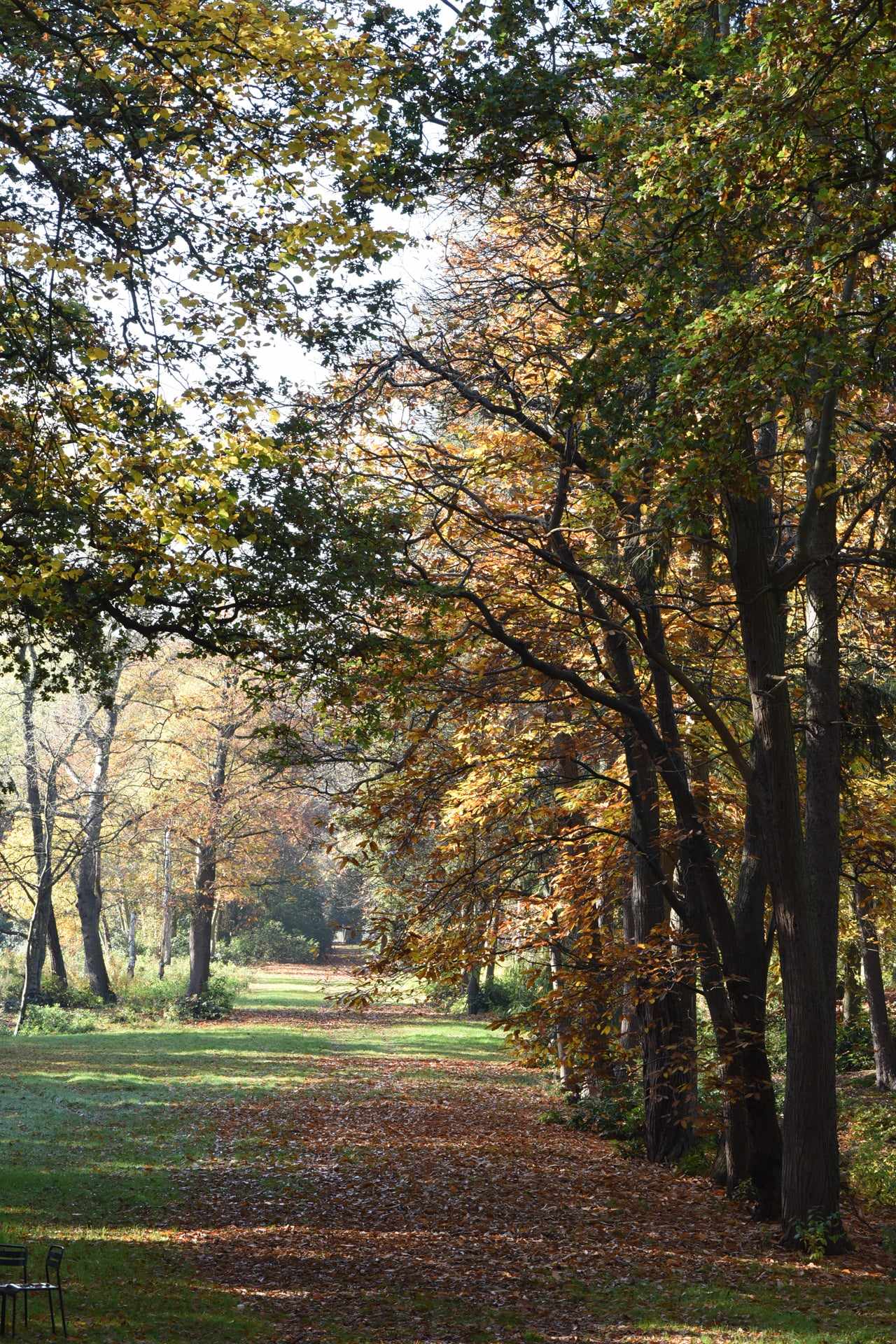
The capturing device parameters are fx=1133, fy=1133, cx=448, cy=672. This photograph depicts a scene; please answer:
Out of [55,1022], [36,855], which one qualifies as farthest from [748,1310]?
[55,1022]

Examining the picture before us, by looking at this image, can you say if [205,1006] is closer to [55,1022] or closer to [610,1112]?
[55,1022]

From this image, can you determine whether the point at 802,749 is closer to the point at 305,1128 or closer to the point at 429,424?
the point at 429,424

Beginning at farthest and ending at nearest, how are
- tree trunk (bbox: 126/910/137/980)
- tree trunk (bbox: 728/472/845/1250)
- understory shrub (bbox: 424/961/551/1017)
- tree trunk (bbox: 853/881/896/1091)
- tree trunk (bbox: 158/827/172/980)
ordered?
tree trunk (bbox: 126/910/137/980)
tree trunk (bbox: 158/827/172/980)
understory shrub (bbox: 424/961/551/1017)
tree trunk (bbox: 853/881/896/1091)
tree trunk (bbox: 728/472/845/1250)

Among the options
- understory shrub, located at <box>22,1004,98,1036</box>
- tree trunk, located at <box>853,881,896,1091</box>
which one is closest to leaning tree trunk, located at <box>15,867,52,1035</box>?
understory shrub, located at <box>22,1004,98,1036</box>

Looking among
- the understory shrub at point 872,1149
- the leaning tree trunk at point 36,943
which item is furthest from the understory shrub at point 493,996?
the understory shrub at point 872,1149

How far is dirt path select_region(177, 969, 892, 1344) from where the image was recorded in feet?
28.0

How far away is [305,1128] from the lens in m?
17.3

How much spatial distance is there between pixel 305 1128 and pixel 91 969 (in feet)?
65.4

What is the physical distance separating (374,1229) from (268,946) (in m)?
49.5

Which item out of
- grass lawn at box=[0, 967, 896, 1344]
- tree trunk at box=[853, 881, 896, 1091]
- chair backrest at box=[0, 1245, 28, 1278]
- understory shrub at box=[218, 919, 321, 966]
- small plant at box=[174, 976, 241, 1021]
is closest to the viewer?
chair backrest at box=[0, 1245, 28, 1278]

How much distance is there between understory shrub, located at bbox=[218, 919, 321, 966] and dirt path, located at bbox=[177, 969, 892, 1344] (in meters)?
38.9

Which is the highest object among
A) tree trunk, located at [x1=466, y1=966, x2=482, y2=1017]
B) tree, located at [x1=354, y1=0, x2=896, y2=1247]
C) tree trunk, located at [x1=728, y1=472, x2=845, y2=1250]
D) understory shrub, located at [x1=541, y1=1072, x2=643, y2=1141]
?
tree, located at [x1=354, y1=0, x2=896, y2=1247]

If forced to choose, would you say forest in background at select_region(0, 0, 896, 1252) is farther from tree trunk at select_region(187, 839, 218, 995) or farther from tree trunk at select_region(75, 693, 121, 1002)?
tree trunk at select_region(187, 839, 218, 995)

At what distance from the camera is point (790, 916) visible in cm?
1080
